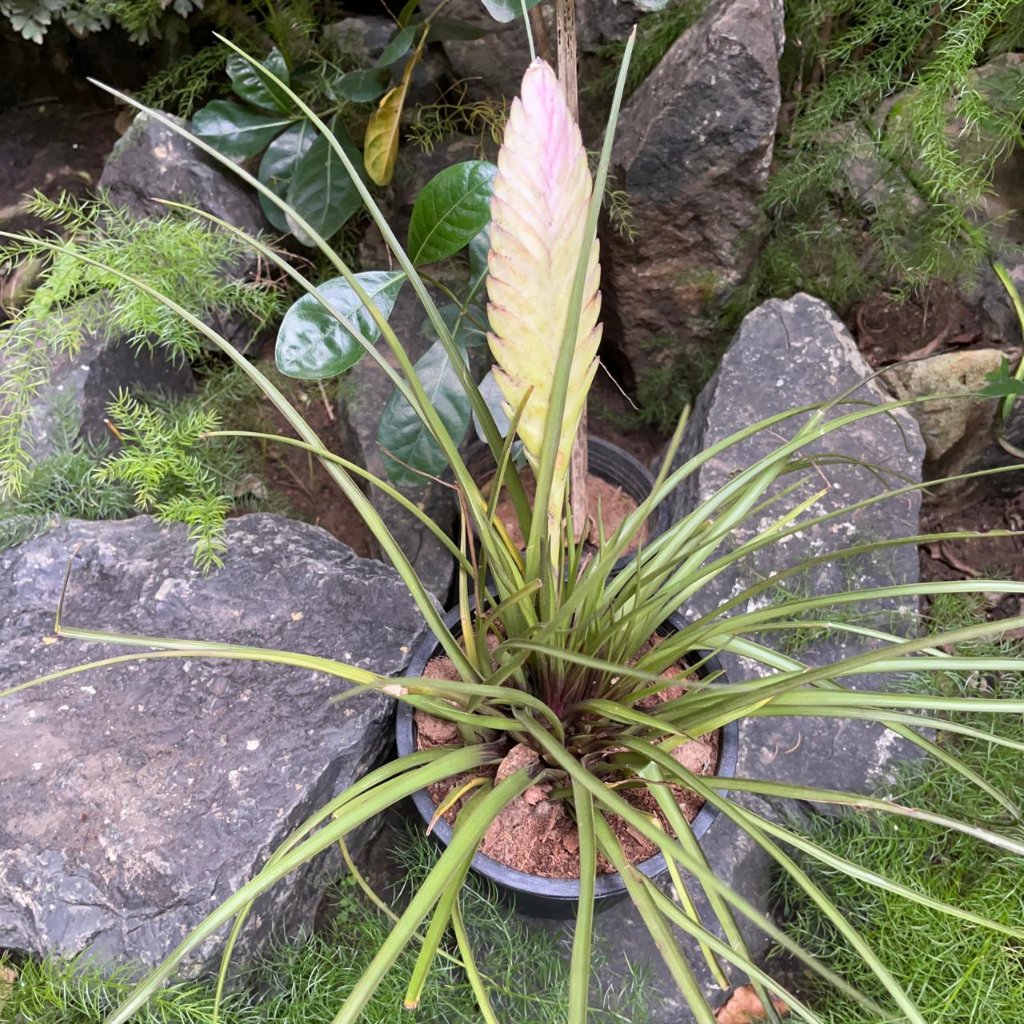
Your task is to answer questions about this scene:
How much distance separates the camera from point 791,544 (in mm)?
1377

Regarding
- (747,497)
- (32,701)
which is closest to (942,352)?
(747,497)

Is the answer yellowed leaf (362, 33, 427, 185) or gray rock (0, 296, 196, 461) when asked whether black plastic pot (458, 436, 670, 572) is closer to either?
yellowed leaf (362, 33, 427, 185)

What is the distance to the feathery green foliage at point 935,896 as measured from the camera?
1.12 metres

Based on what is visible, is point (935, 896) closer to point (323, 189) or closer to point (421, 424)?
point (421, 424)

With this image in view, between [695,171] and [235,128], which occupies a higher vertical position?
[235,128]

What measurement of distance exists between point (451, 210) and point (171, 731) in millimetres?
757

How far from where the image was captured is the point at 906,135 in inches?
58.9

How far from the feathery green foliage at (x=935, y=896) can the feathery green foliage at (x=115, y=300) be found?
1.30 meters

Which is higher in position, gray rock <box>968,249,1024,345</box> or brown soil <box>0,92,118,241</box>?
A: brown soil <box>0,92,118,241</box>

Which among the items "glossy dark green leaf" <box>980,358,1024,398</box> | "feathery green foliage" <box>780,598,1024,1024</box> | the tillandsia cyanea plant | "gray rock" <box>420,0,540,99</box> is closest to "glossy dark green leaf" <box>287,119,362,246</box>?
"gray rock" <box>420,0,540,99</box>

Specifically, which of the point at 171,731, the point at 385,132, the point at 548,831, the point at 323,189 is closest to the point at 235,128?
the point at 323,189

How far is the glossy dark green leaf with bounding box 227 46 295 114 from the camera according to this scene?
150 cm


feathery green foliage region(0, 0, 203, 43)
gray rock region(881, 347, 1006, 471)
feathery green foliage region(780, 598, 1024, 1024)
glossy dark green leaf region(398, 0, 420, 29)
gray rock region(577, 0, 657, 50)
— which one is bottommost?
feathery green foliage region(780, 598, 1024, 1024)

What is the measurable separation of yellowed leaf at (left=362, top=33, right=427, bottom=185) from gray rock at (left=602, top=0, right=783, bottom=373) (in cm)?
38
